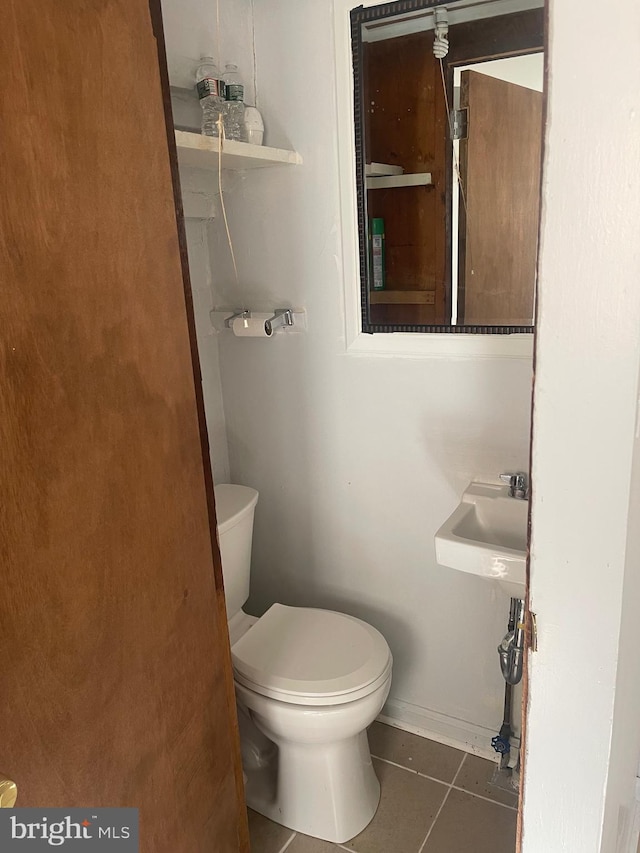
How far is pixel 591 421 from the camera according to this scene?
25.8 inches

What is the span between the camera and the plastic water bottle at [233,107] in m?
1.64

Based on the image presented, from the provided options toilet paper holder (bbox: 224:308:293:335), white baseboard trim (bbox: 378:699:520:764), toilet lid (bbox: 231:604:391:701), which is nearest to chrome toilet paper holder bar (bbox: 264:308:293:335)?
toilet paper holder (bbox: 224:308:293:335)

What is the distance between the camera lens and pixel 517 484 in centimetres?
161

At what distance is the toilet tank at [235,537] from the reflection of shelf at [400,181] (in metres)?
0.92

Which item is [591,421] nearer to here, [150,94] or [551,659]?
[551,659]

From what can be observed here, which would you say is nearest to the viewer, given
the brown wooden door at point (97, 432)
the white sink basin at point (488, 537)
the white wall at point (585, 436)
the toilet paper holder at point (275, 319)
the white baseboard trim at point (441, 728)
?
the white wall at point (585, 436)

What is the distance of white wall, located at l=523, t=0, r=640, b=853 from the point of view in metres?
0.57

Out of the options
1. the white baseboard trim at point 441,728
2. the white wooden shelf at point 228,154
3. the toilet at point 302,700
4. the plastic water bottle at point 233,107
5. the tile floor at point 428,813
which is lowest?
the tile floor at point 428,813

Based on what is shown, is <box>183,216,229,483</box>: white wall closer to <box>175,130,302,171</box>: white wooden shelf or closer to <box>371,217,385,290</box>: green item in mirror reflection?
<box>175,130,302,171</box>: white wooden shelf

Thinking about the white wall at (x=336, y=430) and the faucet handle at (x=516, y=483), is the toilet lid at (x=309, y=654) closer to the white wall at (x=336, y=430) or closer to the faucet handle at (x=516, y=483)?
the white wall at (x=336, y=430)

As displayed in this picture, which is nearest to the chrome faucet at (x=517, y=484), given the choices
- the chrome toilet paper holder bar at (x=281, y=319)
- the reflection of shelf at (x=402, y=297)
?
the reflection of shelf at (x=402, y=297)

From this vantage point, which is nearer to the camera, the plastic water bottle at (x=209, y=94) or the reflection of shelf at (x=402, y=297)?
the plastic water bottle at (x=209, y=94)

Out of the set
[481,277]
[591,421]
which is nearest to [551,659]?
[591,421]

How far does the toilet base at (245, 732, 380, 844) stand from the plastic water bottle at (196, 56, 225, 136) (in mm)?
1583
